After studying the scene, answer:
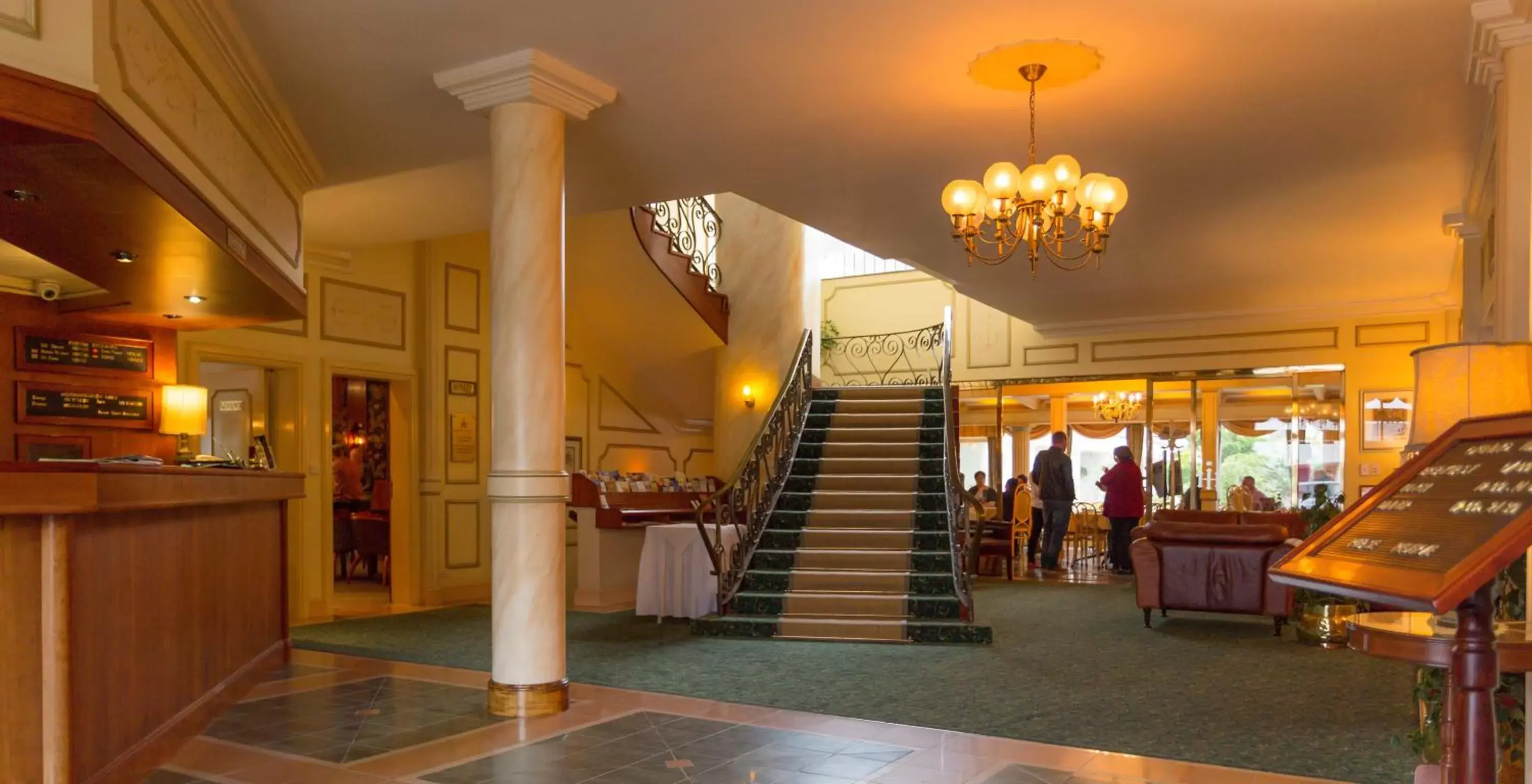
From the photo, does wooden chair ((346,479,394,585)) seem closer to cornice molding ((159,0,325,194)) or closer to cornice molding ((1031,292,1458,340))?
cornice molding ((159,0,325,194))

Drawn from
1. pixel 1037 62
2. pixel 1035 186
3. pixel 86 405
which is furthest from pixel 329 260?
pixel 1037 62

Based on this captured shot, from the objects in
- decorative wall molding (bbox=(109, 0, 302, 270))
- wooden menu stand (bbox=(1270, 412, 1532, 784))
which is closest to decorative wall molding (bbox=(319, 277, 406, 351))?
decorative wall molding (bbox=(109, 0, 302, 270))

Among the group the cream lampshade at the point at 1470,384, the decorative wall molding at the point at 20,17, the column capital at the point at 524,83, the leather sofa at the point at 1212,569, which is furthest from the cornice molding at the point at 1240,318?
the decorative wall molding at the point at 20,17

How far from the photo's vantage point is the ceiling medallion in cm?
466

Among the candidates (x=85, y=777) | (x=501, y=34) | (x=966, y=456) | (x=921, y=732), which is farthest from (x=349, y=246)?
(x=966, y=456)

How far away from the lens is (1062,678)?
5680 mm

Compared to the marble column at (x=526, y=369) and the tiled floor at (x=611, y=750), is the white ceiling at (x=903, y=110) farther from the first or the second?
the tiled floor at (x=611, y=750)

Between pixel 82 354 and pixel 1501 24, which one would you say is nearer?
pixel 1501 24

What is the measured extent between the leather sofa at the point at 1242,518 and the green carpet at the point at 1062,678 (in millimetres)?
865

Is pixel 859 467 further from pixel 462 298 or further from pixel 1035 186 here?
pixel 1035 186

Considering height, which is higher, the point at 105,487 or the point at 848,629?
the point at 105,487

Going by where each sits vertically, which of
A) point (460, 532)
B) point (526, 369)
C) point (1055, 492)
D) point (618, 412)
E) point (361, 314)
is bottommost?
point (460, 532)

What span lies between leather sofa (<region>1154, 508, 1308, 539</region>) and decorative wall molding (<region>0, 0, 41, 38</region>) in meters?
8.06

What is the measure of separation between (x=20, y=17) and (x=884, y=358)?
11421mm
